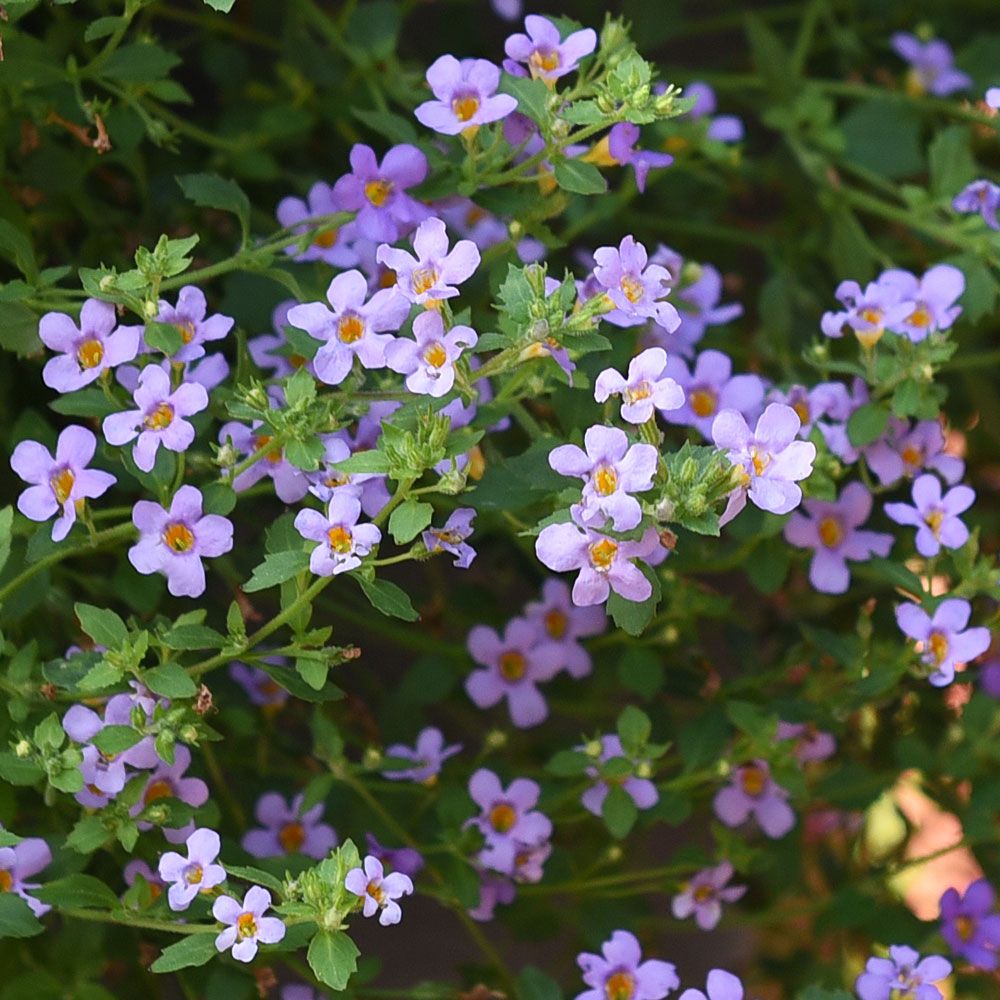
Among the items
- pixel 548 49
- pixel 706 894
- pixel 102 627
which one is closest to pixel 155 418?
pixel 102 627

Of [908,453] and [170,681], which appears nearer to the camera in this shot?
[170,681]

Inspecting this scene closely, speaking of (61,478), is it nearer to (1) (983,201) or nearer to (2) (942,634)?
(2) (942,634)

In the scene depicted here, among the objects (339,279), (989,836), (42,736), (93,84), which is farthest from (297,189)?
(989,836)

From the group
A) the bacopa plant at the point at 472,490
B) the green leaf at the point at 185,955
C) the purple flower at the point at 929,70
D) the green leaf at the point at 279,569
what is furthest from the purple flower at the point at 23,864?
the purple flower at the point at 929,70

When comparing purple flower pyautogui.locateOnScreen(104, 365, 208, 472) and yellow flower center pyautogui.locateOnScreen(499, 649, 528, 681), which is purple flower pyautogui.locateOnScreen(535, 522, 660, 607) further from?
yellow flower center pyautogui.locateOnScreen(499, 649, 528, 681)

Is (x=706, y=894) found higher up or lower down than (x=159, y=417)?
lower down

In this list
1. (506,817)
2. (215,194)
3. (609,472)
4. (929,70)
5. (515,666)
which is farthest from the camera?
(929,70)

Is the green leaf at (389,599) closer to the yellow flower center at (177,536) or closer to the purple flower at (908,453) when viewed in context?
the yellow flower center at (177,536)
